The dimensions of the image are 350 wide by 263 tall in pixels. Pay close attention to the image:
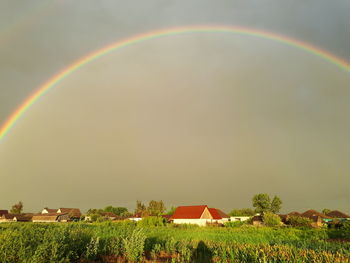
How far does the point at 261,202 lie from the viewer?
96250 mm

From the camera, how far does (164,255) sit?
1483 centimetres

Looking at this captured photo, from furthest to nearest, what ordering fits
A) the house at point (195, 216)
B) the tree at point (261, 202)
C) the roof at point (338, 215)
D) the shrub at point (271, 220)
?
the tree at point (261, 202)
the roof at point (338, 215)
the house at point (195, 216)
the shrub at point (271, 220)

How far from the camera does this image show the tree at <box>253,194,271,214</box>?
9575 cm

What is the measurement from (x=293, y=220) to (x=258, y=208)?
52.9 meters

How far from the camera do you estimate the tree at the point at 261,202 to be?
95.8 metres

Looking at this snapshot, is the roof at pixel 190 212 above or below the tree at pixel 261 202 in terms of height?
below

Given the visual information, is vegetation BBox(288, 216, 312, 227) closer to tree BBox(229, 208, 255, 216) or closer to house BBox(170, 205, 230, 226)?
house BBox(170, 205, 230, 226)

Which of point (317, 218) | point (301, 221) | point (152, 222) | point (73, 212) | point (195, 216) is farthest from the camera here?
point (73, 212)

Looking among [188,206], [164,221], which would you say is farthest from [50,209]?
[164,221]

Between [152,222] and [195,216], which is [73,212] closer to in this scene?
[195,216]

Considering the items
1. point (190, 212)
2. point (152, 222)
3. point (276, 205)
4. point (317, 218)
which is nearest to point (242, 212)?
point (276, 205)

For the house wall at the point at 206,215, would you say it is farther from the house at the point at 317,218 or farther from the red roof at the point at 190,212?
the house at the point at 317,218

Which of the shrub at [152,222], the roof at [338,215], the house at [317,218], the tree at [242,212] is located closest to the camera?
the shrub at [152,222]

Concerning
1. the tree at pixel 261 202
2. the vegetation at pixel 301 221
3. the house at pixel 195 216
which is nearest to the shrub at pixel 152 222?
the house at pixel 195 216
